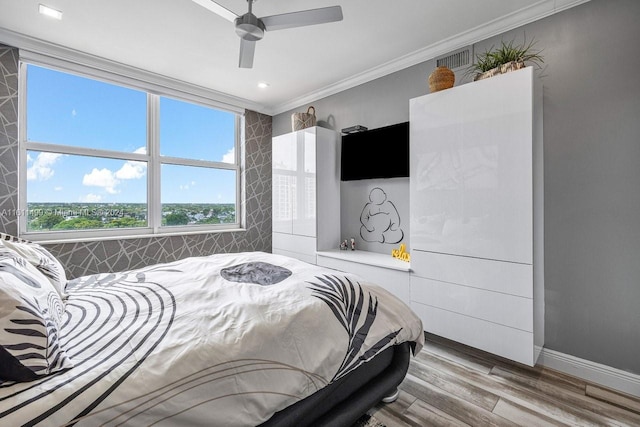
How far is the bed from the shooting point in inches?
34.7

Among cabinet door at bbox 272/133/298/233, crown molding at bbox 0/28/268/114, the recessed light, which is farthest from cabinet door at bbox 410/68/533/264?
the recessed light

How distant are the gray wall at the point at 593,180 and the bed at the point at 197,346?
1.22 meters

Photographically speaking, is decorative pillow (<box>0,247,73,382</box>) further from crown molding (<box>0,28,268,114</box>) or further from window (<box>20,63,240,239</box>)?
crown molding (<box>0,28,268,114</box>)

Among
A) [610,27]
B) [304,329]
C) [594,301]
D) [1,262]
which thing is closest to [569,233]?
[594,301]

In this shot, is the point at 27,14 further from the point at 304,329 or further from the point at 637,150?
the point at 637,150

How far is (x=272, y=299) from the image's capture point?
1.47 m

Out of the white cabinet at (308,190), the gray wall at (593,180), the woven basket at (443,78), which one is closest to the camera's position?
the gray wall at (593,180)

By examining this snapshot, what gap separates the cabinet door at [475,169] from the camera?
200 cm

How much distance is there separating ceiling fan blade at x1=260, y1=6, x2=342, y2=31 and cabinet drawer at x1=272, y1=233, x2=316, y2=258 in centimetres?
218

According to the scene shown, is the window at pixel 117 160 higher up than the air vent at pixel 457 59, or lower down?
lower down

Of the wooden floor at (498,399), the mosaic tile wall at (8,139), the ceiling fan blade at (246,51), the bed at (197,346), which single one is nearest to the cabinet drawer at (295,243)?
the bed at (197,346)

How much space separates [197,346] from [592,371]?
255 centimetres

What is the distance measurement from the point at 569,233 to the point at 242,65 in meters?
2.72

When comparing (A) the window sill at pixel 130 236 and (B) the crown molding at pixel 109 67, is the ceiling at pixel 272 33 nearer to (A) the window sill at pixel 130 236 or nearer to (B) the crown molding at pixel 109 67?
(B) the crown molding at pixel 109 67
